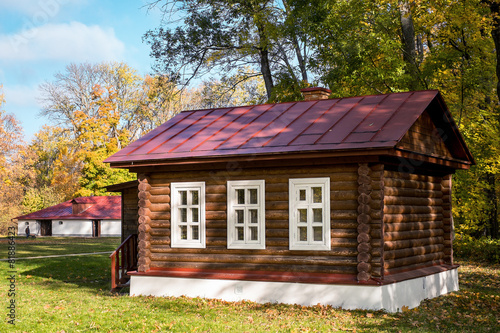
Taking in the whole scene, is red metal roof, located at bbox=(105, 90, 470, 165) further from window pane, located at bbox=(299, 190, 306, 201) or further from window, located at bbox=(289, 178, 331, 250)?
window pane, located at bbox=(299, 190, 306, 201)

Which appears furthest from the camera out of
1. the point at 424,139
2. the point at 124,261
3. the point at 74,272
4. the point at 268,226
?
the point at 74,272

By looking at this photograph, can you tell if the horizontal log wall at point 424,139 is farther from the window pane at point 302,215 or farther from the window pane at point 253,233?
the window pane at point 253,233

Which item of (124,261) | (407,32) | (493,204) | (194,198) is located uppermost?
(407,32)

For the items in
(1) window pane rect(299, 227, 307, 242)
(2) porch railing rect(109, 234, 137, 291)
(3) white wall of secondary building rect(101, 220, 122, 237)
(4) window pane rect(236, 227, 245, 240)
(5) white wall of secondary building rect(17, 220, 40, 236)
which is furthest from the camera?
(5) white wall of secondary building rect(17, 220, 40, 236)

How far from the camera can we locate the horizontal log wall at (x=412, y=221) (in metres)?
13.7

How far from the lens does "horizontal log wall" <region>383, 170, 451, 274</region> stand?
13.7 meters

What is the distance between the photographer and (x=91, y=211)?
58.6m

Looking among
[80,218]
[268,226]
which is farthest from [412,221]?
[80,218]

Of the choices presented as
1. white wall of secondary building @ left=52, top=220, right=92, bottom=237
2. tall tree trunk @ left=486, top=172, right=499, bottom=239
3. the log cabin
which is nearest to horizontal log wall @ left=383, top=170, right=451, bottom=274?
the log cabin

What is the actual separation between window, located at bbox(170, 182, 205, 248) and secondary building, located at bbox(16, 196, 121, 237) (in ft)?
144

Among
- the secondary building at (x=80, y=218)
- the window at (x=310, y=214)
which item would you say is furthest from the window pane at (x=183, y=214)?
the secondary building at (x=80, y=218)

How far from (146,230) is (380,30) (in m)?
15.3

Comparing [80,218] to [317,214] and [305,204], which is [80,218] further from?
[317,214]

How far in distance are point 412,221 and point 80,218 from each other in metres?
48.4
